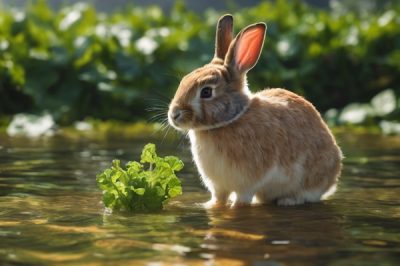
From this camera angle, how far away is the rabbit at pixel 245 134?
17.6 feet

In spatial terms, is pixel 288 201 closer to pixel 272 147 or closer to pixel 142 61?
pixel 272 147

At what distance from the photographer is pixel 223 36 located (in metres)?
5.85

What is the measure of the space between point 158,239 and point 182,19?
33.9 ft

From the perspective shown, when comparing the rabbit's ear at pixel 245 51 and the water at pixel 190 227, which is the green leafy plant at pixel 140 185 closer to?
the water at pixel 190 227

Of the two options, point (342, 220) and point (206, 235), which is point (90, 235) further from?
point (342, 220)

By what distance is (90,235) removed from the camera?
4355 millimetres

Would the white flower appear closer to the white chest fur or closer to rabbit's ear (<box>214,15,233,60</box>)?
rabbit's ear (<box>214,15,233,60</box>)

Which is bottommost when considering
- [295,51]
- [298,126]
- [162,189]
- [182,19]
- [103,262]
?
[103,262]

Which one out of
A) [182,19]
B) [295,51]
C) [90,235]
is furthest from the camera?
[182,19]

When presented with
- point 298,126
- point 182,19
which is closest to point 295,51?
point 182,19

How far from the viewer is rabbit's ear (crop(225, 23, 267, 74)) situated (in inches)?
219

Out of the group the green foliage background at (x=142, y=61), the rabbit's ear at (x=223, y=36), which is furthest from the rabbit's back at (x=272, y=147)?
the green foliage background at (x=142, y=61)

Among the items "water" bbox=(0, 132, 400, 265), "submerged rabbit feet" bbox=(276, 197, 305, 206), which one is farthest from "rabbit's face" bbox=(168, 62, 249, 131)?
"submerged rabbit feet" bbox=(276, 197, 305, 206)

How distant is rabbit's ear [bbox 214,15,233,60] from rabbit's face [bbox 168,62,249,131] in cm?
38
